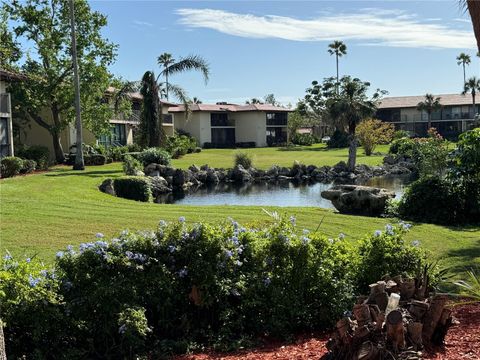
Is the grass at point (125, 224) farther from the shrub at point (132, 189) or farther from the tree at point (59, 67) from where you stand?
the tree at point (59, 67)

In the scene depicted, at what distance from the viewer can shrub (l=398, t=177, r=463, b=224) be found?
520 inches

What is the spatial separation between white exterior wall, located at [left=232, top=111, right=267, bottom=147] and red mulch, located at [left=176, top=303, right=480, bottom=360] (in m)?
71.1

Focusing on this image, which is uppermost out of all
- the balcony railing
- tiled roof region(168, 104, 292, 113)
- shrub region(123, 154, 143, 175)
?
tiled roof region(168, 104, 292, 113)

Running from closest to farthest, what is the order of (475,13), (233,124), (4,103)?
1. (475,13)
2. (4,103)
3. (233,124)

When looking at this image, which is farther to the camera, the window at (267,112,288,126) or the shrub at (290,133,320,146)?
the window at (267,112,288,126)

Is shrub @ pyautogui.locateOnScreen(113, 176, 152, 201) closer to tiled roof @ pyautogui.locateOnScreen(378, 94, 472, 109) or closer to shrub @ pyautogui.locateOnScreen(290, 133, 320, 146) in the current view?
shrub @ pyautogui.locateOnScreen(290, 133, 320, 146)

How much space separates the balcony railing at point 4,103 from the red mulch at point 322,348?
28375mm

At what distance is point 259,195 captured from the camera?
87.9 ft

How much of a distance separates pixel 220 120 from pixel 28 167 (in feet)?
158

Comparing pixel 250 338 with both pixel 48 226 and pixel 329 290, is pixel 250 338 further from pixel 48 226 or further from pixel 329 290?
pixel 48 226

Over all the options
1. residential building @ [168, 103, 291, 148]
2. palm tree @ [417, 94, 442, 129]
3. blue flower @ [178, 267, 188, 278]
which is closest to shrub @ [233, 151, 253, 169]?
residential building @ [168, 103, 291, 148]

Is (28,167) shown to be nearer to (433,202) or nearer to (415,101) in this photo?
(433,202)

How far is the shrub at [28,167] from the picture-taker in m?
29.0

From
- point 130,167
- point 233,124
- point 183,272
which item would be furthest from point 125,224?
point 233,124
